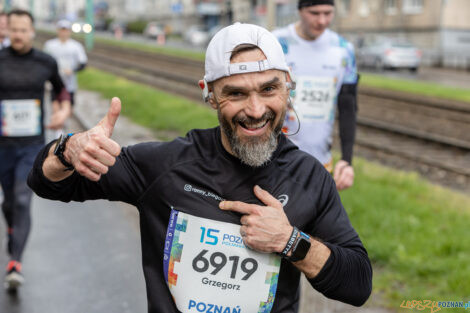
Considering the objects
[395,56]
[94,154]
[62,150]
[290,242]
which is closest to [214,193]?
[290,242]

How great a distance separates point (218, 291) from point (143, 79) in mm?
24546

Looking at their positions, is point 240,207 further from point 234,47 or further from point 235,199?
point 234,47

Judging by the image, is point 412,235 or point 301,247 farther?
point 412,235

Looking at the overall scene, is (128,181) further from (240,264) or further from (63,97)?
(63,97)

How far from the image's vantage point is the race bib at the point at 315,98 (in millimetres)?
4672

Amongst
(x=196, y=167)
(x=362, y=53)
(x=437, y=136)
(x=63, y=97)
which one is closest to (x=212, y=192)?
(x=196, y=167)

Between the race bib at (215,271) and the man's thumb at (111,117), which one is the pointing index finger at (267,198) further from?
the man's thumb at (111,117)

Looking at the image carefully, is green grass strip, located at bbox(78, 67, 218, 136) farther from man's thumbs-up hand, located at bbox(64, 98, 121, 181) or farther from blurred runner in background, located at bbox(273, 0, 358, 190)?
man's thumbs-up hand, located at bbox(64, 98, 121, 181)

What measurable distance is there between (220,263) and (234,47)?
80 centimetres

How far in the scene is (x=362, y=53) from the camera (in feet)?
114

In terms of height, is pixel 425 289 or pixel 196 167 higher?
pixel 196 167

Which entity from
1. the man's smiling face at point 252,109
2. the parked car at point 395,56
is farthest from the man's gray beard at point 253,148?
the parked car at point 395,56

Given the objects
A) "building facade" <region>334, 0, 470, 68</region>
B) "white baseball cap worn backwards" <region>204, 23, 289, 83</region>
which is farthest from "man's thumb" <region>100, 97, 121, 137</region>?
"building facade" <region>334, 0, 470, 68</region>

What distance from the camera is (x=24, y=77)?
601cm
